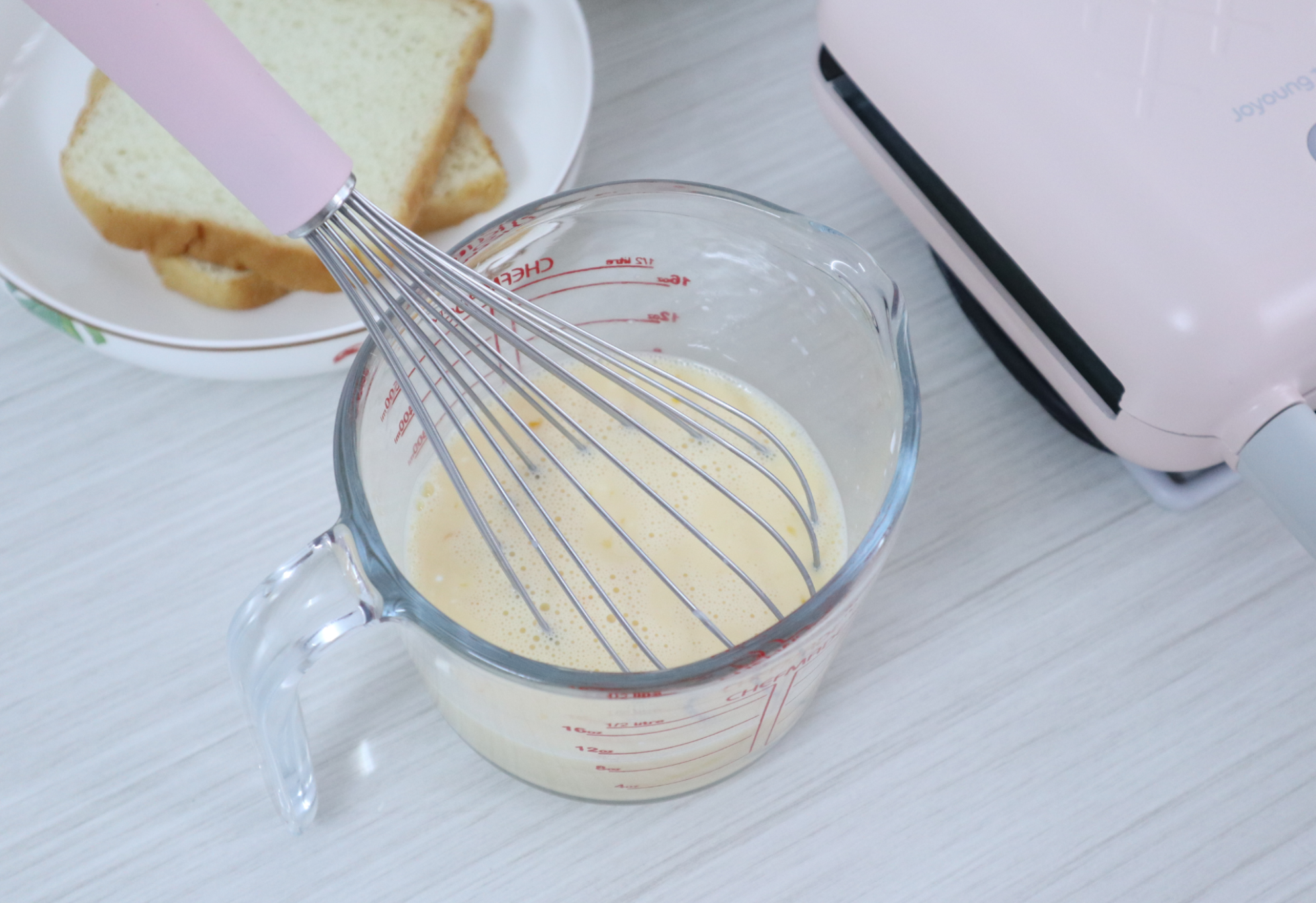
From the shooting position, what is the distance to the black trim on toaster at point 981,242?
452 millimetres

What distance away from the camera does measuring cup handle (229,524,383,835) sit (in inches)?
14.4

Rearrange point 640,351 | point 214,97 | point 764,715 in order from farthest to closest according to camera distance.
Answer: point 640,351, point 764,715, point 214,97

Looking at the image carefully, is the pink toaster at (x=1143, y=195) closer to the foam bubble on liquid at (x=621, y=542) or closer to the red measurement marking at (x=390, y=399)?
the foam bubble on liquid at (x=621, y=542)

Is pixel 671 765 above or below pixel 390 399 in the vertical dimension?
below

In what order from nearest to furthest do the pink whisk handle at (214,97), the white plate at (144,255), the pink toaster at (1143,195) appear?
the pink whisk handle at (214,97), the pink toaster at (1143,195), the white plate at (144,255)

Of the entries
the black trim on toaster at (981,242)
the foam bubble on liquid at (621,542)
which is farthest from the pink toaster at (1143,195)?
the foam bubble on liquid at (621,542)

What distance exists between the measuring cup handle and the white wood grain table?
94 mm

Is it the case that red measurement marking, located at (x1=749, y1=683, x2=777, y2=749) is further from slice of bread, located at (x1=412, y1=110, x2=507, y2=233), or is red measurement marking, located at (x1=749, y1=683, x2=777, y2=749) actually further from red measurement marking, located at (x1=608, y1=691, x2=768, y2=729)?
slice of bread, located at (x1=412, y1=110, x2=507, y2=233)

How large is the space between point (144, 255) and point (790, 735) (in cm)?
41

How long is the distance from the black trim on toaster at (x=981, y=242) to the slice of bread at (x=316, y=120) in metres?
0.21

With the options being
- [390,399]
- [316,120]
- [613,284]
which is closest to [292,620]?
[390,399]

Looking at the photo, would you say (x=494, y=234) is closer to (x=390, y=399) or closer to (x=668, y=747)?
(x=390, y=399)

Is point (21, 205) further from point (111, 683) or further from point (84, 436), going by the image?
point (111, 683)

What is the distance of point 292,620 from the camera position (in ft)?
1.24
